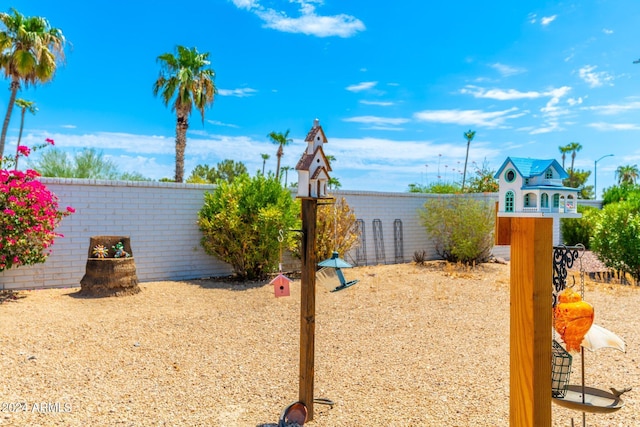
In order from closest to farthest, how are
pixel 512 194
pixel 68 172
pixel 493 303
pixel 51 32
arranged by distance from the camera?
pixel 512 194
pixel 493 303
pixel 51 32
pixel 68 172

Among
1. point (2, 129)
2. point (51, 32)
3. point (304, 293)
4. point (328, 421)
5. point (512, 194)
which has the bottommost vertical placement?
point (328, 421)

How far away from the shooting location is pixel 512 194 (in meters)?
2.48

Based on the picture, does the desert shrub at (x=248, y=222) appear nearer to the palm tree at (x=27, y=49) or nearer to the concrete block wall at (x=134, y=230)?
the concrete block wall at (x=134, y=230)

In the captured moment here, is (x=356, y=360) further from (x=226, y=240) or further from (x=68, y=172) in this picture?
(x=68, y=172)

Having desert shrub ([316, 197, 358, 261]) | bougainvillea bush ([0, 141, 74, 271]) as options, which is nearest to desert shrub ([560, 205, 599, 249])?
desert shrub ([316, 197, 358, 261])

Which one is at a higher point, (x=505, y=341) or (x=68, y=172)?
(x=68, y=172)

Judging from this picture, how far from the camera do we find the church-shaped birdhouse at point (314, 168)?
330cm

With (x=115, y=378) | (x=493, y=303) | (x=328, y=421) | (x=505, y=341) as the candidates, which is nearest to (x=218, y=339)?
(x=115, y=378)

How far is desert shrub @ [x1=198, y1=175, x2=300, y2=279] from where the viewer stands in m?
8.53

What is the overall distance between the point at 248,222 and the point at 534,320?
707cm

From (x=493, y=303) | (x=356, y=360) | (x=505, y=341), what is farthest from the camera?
(x=493, y=303)

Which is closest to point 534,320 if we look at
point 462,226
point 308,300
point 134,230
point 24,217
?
point 308,300

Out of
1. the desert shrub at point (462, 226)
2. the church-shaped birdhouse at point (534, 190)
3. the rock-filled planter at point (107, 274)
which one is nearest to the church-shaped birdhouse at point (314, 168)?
the church-shaped birdhouse at point (534, 190)

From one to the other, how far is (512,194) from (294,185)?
28.0ft
